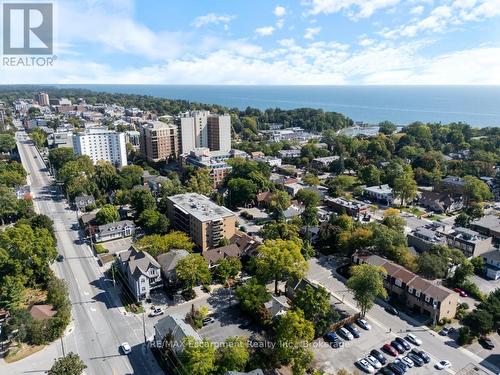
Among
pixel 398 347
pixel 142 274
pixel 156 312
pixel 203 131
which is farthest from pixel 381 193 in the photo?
pixel 203 131

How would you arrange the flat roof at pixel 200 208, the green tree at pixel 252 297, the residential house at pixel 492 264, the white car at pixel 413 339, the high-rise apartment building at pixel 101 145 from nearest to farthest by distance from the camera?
1. the white car at pixel 413 339
2. the green tree at pixel 252 297
3. the residential house at pixel 492 264
4. the flat roof at pixel 200 208
5. the high-rise apartment building at pixel 101 145

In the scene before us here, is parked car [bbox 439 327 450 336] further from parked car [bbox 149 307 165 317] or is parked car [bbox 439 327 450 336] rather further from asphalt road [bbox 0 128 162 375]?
parked car [bbox 149 307 165 317]

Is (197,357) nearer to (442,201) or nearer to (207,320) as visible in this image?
(207,320)

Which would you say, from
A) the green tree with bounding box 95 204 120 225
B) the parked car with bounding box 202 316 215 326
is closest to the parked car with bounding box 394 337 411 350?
the parked car with bounding box 202 316 215 326

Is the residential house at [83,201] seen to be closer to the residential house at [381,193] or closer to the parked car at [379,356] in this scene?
the parked car at [379,356]

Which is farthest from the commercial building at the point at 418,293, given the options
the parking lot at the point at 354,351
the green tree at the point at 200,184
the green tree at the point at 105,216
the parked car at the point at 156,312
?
the green tree at the point at 105,216

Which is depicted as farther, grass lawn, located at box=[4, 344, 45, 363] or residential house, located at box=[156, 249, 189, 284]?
residential house, located at box=[156, 249, 189, 284]
